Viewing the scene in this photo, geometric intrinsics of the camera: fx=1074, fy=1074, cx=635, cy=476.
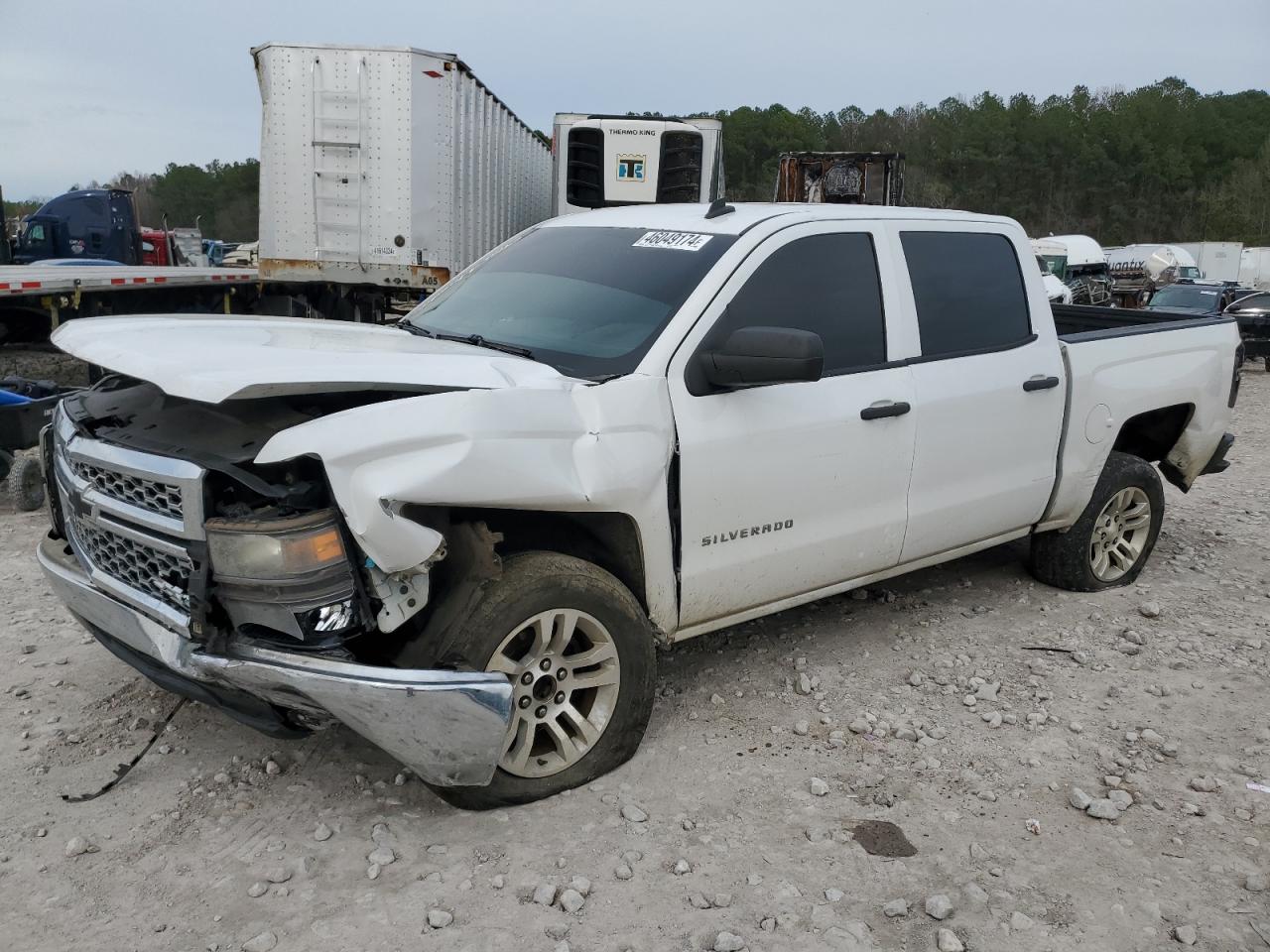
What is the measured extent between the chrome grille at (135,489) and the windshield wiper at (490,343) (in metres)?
1.19

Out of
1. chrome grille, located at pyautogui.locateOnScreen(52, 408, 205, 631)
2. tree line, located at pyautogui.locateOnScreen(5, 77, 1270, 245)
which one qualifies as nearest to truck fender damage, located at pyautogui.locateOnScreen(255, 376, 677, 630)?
chrome grille, located at pyautogui.locateOnScreen(52, 408, 205, 631)

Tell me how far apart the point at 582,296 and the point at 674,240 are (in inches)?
15.8

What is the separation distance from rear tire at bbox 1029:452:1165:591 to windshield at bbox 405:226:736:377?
261cm

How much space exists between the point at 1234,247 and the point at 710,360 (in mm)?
56273

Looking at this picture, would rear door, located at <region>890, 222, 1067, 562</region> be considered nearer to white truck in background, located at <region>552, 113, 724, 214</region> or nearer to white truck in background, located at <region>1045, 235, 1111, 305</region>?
white truck in background, located at <region>552, 113, 724, 214</region>

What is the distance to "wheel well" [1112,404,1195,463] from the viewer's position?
5.65 metres

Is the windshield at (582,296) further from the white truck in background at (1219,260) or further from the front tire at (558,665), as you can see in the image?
the white truck in background at (1219,260)

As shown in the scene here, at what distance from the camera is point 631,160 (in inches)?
592

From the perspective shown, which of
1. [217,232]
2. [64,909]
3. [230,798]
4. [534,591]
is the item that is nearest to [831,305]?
[534,591]

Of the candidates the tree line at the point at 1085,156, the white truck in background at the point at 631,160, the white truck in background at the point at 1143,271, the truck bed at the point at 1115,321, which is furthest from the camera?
the tree line at the point at 1085,156

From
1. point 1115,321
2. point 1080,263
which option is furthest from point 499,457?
point 1080,263

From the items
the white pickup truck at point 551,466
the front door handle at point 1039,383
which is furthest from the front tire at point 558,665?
the front door handle at point 1039,383

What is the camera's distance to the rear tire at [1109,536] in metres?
5.28

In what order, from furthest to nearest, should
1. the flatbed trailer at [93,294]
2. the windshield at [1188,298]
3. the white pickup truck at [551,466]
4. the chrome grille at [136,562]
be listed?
the windshield at [1188,298], the flatbed trailer at [93,294], the chrome grille at [136,562], the white pickup truck at [551,466]
